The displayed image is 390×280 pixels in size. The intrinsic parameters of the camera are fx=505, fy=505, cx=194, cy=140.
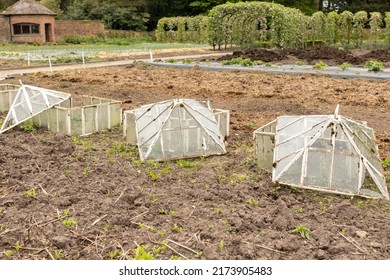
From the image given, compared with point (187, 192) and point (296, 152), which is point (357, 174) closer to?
point (296, 152)

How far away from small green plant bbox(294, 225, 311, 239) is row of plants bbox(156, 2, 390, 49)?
27.7 meters

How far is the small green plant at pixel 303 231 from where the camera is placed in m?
5.44

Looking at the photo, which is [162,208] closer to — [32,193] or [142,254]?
[142,254]

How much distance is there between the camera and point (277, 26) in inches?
1280

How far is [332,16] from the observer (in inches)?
1455

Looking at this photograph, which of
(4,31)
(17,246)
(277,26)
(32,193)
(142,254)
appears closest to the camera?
(142,254)

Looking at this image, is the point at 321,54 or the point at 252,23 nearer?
the point at 321,54

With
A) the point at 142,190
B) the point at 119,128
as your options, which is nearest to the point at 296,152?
the point at 142,190

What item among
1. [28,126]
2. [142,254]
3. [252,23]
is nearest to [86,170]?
[142,254]

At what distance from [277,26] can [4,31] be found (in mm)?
23566

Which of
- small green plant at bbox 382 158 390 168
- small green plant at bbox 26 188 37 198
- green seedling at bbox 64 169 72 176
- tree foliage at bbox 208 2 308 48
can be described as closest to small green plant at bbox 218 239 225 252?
small green plant at bbox 26 188 37 198

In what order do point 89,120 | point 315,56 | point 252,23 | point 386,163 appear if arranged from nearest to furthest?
point 386,163, point 89,120, point 315,56, point 252,23

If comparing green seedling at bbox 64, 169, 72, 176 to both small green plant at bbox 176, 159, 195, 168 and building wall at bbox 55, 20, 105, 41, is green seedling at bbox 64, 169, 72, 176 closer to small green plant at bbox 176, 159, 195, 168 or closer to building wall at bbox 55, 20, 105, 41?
small green plant at bbox 176, 159, 195, 168

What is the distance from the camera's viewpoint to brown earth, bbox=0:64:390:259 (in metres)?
5.13
